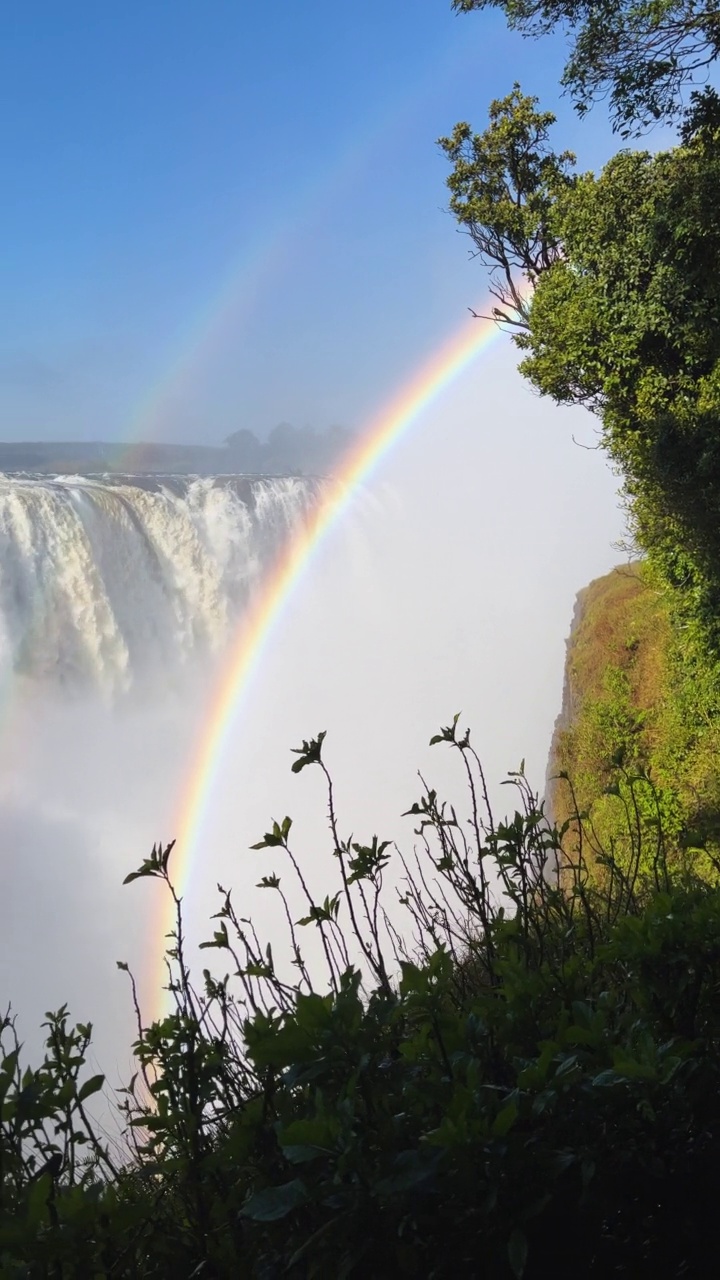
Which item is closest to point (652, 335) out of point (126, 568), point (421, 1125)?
point (421, 1125)

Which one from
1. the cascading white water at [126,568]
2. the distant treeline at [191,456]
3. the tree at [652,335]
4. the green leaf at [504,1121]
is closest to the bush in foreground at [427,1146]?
the green leaf at [504,1121]

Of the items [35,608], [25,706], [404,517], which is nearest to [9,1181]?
[35,608]

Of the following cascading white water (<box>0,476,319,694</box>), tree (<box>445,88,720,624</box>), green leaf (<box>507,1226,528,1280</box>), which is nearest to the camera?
green leaf (<box>507,1226,528,1280</box>)

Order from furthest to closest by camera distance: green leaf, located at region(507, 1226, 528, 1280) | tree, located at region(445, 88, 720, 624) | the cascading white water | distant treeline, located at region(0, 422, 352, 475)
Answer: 1. distant treeline, located at region(0, 422, 352, 475)
2. the cascading white water
3. tree, located at region(445, 88, 720, 624)
4. green leaf, located at region(507, 1226, 528, 1280)

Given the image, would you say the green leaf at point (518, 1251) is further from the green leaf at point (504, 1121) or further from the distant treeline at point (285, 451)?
the distant treeline at point (285, 451)

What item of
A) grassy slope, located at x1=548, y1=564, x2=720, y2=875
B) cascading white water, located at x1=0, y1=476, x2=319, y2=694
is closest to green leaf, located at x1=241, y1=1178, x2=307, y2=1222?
grassy slope, located at x1=548, y1=564, x2=720, y2=875

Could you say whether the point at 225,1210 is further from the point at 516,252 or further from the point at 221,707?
the point at 221,707

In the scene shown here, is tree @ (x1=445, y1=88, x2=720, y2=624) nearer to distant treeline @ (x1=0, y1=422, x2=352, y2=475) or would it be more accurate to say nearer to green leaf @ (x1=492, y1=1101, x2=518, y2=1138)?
green leaf @ (x1=492, y1=1101, x2=518, y2=1138)
